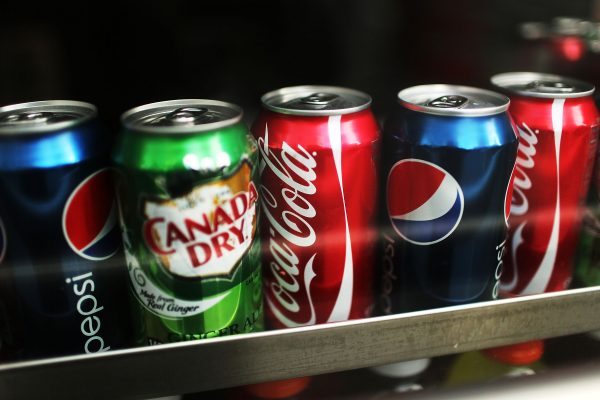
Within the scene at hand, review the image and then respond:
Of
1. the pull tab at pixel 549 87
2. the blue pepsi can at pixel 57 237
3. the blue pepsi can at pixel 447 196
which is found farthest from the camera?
the pull tab at pixel 549 87

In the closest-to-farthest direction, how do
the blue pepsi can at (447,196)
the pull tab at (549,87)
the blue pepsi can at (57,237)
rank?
the blue pepsi can at (57,237)
the blue pepsi can at (447,196)
the pull tab at (549,87)

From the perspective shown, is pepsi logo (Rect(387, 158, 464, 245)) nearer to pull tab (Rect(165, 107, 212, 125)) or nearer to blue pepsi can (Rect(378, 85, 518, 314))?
blue pepsi can (Rect(378, 85, 518, 314))

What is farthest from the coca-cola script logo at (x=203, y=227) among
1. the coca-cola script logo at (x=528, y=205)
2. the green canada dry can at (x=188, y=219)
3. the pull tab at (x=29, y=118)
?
the coca-cola script logo at (x=528, y=205)


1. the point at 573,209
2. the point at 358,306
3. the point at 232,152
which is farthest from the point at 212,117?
the point at 573,209

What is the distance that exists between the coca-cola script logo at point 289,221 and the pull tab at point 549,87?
43 centimetres

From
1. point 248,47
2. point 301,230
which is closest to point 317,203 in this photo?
point 301,230

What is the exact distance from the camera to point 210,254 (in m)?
0.72

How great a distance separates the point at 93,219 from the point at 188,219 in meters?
0.15

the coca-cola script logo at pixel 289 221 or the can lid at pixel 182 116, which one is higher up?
the can lid at pixel 182 116

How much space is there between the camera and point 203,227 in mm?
704

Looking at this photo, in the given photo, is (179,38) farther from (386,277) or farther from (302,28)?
(386,277)

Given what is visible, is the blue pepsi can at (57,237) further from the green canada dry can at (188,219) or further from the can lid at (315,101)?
the can lid at (315,101)

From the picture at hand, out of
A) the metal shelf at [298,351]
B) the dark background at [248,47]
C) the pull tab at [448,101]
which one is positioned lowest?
the metal shelf at [298,351]

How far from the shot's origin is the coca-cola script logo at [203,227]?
0.69 metres
